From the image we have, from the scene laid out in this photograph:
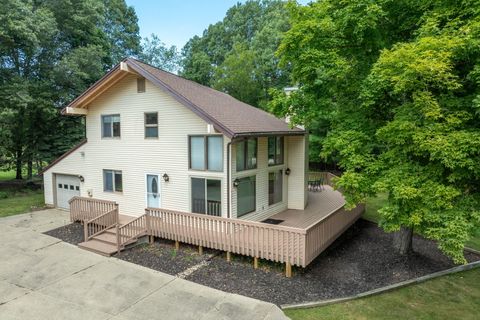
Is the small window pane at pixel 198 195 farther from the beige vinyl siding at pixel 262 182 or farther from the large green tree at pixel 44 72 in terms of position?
the large green tree at pixel 44 72

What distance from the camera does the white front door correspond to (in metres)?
12.2

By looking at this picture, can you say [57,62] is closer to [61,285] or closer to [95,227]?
[95,227]

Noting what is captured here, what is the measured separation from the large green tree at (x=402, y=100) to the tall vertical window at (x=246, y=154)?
229 centimetres

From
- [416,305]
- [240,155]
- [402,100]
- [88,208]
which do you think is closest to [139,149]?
[88,208]

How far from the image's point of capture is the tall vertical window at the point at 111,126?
13.4 m

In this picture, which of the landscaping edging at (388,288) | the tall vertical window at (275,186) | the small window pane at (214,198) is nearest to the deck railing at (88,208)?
the small window pane at (214,198)

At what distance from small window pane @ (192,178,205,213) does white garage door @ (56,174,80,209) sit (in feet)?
24.8

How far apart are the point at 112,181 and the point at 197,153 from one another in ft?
16.8

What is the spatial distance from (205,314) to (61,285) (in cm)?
415

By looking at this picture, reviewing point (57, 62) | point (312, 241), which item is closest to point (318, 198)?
point (312, 241)

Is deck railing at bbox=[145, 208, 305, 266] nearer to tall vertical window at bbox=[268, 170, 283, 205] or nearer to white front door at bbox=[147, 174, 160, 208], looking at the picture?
white front door at bbox=[147, 174, 160, 208]

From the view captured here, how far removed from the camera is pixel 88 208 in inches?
491

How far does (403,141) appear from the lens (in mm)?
7027

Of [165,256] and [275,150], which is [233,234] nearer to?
[165,256]
